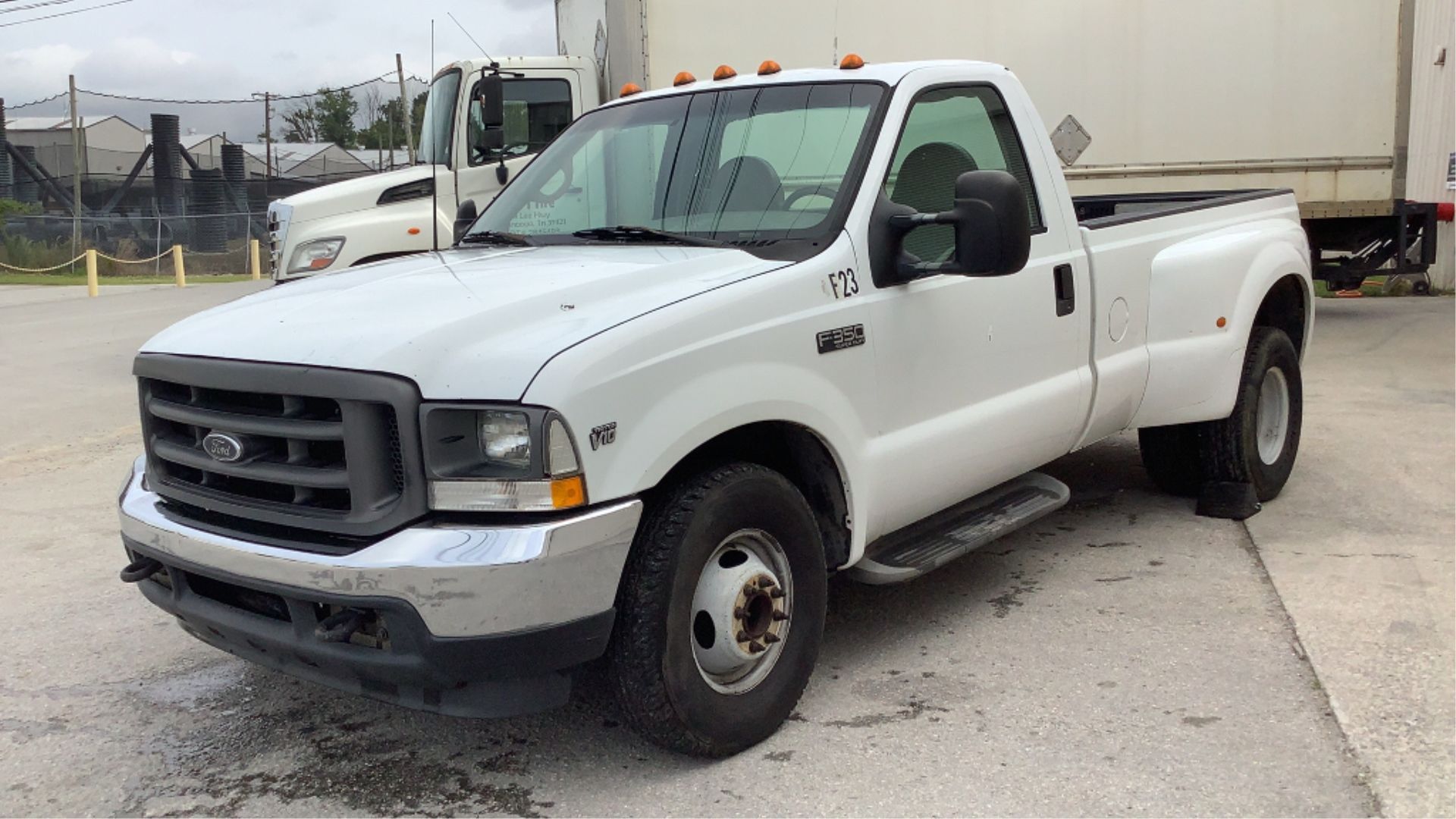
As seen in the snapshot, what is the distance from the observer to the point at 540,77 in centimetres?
1026

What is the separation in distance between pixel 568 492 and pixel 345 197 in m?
7.64

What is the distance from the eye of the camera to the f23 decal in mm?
3881

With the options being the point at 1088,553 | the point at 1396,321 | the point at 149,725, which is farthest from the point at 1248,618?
the point at 1396,321

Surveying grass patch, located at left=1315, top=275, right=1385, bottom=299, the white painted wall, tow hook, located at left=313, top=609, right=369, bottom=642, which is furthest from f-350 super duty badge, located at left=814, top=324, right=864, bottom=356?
grass patch, located at left=1315, top=275, right=1385, bottom=299

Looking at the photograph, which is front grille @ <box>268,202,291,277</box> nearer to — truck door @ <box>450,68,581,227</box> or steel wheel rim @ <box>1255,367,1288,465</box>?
truck door @ <box>450,68,581,227</box>

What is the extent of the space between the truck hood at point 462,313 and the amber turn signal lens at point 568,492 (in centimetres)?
23

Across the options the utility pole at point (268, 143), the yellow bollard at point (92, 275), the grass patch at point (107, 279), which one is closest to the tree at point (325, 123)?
the utility pole at point (268, 143)

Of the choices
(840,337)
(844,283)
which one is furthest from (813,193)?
(840,337)

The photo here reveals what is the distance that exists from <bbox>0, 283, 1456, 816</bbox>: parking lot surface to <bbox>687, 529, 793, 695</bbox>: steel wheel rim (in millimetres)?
237

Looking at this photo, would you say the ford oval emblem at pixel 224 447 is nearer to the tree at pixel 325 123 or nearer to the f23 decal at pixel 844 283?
the f23 decal at pixel 844 283

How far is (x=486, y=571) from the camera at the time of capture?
302 cm

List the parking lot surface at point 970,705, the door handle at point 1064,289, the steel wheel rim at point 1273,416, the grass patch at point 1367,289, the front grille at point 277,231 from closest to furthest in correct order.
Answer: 1. the parking lot surface at point 970,705
2. the door handle at point 1064,289
3. the steel wheel rim at point 1273,416
4. the front grille at point 277,231
5. the grass patch at point 1367,289

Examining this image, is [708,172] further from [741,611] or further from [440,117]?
[440,117]

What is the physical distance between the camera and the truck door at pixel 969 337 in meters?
4.14
